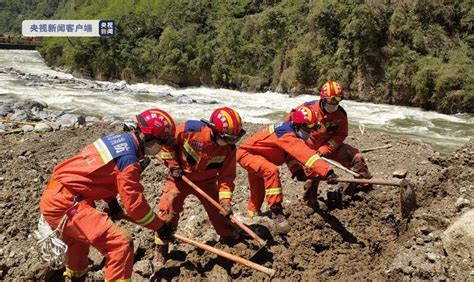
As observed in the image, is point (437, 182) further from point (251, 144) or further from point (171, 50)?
point (171, 50)

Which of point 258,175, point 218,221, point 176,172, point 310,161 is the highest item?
point 310,161

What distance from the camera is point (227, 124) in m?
4.46

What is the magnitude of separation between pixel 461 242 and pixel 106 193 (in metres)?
3.05

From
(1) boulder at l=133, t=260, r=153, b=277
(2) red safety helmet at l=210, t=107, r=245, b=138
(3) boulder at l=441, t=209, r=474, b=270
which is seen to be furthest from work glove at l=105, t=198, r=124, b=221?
(3) boulder at l=441, t=209, r=474, b=270

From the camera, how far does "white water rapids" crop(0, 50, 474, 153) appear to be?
13671 millimetres

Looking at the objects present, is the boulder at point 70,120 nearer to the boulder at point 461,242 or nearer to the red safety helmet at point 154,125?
the red safety helmet at point 154,125

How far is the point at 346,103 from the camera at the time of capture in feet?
61.7

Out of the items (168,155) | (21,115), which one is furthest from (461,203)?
(21,115)

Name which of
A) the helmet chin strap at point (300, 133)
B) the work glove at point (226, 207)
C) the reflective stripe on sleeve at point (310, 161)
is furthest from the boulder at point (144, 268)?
the helmet chin strap at point (300, 133)

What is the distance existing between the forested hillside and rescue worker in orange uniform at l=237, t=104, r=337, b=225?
13.4 m

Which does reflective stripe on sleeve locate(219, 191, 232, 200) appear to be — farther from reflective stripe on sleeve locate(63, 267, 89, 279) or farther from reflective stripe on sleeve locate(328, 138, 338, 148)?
reflective stripe on sleeve locate(328, 138, 338, 148)

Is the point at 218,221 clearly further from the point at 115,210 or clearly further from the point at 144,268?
the point at 115,210

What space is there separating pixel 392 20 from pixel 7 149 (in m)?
16.4

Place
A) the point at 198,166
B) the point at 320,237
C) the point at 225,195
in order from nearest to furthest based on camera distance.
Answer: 1. the point at 225,195
2. the point at 198,166
3. the point at 320,237
